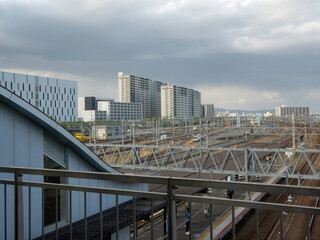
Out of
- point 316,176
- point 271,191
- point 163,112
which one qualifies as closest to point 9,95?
point 271,191

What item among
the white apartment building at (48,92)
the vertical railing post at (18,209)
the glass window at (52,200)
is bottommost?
the glass window at (52,200)

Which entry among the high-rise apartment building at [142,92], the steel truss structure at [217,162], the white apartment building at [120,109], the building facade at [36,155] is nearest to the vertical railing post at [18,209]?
the building facade at [36,155]

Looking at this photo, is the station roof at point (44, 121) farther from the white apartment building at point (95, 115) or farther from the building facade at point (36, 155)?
the white apartment building at point (95, 115)

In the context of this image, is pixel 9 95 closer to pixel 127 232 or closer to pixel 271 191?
pixel 127 232

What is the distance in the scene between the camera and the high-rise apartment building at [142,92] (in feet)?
349

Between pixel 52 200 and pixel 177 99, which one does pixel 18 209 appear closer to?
pixel 52 200

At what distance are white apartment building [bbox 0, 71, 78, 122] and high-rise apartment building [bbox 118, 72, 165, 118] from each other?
3998cm

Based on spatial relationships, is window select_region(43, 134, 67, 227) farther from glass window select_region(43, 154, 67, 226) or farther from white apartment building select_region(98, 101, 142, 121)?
white apartment building select_region(98, 101, 142, 121)

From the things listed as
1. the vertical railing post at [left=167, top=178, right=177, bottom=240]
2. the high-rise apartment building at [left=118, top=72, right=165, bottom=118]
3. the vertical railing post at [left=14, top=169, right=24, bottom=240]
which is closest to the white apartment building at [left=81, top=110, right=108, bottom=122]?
the high-rise apartment building at [left=118, top=72, right=165, bottom=118]

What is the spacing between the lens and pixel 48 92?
59.1 metres

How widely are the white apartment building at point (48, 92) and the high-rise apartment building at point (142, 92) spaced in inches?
1574

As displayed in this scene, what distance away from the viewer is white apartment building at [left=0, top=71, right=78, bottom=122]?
173ft

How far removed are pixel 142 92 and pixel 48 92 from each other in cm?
5474

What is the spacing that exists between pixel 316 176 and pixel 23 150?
11.0 metres
